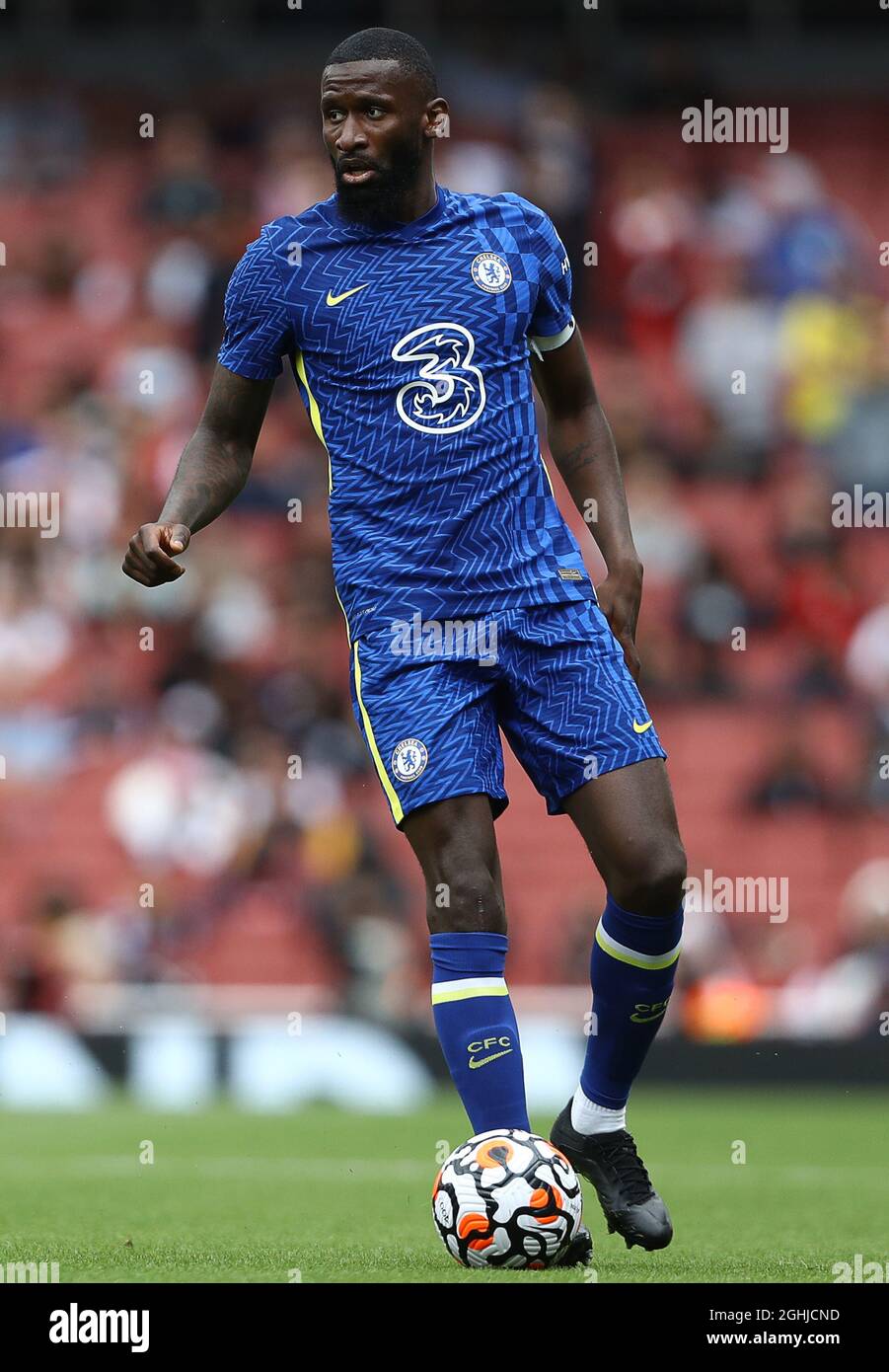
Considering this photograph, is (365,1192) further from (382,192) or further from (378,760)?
(382,192)

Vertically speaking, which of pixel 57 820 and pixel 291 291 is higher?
pixel 291 291

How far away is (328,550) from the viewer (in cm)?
1445

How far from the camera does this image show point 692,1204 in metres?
6.63

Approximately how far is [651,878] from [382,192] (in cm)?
163

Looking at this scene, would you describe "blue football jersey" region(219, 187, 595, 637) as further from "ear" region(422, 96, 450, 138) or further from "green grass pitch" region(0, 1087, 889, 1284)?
"green grass pitch" region(0, 1087, 889, 1284)

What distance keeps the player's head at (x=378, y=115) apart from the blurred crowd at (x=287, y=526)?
7.10m

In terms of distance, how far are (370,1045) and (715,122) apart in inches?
323

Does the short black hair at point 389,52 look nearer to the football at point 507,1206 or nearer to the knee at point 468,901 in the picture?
the knee at point 468,901

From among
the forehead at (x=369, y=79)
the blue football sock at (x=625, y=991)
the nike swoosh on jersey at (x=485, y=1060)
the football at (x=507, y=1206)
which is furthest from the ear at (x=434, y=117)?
the football at (x=507, y=1206)

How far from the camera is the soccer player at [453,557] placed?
15.5 feet

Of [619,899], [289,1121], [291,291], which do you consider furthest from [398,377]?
[289,1121]

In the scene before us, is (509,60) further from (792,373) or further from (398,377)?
(398,377)
